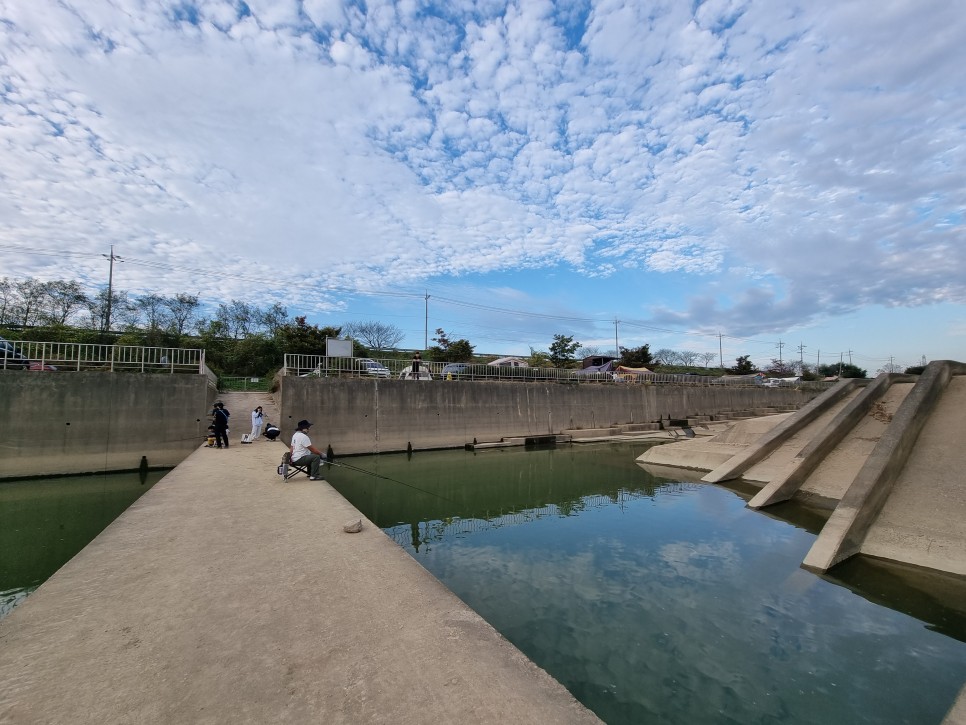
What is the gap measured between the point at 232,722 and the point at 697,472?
573 inches

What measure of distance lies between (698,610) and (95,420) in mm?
16034

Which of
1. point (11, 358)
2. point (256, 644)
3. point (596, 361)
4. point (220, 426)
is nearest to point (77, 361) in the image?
point (11, 358)

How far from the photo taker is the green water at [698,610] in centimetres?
373

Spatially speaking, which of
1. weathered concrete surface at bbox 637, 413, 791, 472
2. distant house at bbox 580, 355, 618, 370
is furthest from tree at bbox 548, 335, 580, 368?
weathered concrete surface at bbox 637, 413, 791, 472

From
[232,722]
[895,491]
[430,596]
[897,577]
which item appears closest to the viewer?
[232,722]

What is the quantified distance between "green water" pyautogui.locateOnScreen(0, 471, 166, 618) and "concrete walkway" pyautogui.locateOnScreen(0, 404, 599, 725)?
2.53 metres

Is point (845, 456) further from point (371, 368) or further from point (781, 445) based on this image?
point (371, 368)

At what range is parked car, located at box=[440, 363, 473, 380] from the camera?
851 inches

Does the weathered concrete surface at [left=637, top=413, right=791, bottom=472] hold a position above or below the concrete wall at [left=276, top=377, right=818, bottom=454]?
below

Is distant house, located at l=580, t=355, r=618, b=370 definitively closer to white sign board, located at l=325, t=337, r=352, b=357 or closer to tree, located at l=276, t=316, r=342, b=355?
tree, located at l=276, t=316, r=342, b=355

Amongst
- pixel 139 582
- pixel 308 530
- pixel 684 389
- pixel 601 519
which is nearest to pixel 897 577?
pixel 601 519

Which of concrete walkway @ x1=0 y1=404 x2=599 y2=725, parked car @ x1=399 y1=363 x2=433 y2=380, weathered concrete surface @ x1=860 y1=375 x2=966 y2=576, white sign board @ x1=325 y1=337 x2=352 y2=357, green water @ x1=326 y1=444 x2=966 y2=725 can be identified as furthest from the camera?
parked car @ x1=399 y1=363 x2=433 y2=380

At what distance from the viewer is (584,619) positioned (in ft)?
16.0

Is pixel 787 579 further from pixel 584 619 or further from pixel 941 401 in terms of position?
pixel 941 401
